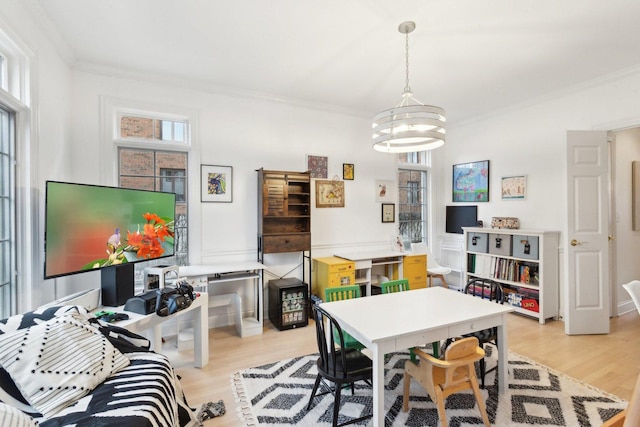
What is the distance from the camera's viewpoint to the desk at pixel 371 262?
13.5ft

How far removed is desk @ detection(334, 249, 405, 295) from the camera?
13.5ft

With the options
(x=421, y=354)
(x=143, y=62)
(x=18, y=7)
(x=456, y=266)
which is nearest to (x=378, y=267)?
(x=456, y=266)

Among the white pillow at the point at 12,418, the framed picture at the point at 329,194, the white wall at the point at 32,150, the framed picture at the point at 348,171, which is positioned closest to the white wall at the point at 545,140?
the framed picture at the point at 348,171

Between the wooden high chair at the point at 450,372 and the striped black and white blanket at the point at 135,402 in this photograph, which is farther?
the wooden high chair at the point at 450,372

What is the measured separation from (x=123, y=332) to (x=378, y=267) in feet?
11.5

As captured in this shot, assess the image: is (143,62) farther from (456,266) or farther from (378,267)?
(456,266)

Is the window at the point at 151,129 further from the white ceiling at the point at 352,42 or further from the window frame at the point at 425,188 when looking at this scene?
the window frame at the point at 425,188

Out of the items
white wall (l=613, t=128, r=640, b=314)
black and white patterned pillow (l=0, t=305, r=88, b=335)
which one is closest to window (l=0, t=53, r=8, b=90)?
black and white patterned pillow (l=0, t=305, r=88, b=335)

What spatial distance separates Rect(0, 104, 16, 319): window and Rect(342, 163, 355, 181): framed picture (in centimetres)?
346

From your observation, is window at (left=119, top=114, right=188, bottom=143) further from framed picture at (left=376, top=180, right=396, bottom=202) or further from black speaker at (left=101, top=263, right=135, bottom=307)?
framed picture at (left=376, top=180, right=396, bottom=202)

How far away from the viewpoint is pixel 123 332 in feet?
6.49

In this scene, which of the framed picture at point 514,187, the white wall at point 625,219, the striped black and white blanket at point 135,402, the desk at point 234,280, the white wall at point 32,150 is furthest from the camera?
the framed picture at point 514,187

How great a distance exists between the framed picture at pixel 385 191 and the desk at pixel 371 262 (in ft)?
2.66

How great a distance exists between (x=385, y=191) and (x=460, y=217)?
4.55ft
